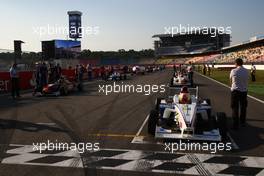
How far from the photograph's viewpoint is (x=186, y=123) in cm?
827

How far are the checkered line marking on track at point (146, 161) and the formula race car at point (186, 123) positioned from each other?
3.60 feet

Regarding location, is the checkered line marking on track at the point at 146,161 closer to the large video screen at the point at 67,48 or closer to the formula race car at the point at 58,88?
the formula race car at the point at 58,88

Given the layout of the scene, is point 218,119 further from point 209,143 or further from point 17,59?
point 17,59

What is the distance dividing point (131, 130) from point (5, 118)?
4.49m

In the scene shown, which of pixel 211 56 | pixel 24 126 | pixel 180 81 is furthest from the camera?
pixel 211 56

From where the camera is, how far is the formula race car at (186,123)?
26.8 feet

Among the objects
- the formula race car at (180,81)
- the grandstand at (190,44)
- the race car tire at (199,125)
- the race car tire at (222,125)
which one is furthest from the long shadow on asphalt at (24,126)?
the grandstand at (190,44)

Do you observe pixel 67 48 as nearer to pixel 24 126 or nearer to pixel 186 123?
pixel 24 126

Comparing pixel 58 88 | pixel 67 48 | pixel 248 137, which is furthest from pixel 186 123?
pixel 67 48

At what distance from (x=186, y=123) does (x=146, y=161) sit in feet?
6.49

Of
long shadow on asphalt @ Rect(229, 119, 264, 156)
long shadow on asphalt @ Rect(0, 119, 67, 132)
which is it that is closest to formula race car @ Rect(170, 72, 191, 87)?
long shadow on asphalt @ Rect(229, 119, 264, 156)

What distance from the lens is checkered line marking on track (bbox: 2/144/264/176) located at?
20.0 ft

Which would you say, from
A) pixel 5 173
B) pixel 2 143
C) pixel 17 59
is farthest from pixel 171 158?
pixel 17 59

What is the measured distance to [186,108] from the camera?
29.0ft
